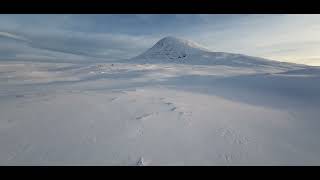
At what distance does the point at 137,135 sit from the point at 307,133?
207 centimetres

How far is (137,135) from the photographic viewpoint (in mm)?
3139

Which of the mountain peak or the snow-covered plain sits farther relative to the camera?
the mountain peak

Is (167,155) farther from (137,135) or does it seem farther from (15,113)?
(15,113)

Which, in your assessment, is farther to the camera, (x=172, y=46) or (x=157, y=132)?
(x=172, y=46)

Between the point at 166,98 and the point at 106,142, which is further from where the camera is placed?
the point at 166,98

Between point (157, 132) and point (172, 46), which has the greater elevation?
point (172, 46)

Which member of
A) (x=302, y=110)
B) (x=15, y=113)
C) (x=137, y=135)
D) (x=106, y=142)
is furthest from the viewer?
(x=302, y=110)

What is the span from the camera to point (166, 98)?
5.31 m

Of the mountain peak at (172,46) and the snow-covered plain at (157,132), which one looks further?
the mountain peak at (172,46)
